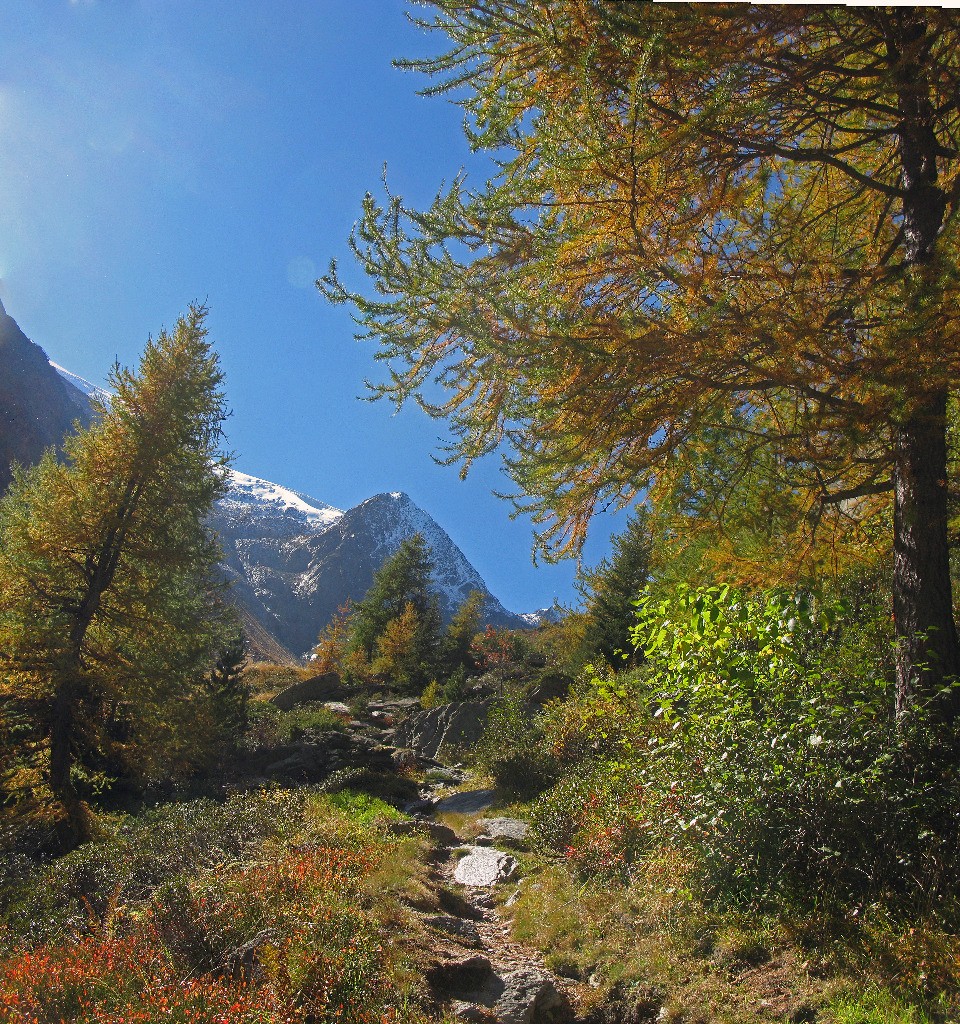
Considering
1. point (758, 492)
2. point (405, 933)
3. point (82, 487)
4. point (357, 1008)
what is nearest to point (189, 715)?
point (82, 487)

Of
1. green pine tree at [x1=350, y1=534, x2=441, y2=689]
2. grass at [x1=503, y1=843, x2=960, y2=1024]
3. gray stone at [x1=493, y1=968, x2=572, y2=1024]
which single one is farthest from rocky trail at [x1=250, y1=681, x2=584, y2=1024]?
green pine tree at [x1=350, y1=534, x2=441, y2=689]

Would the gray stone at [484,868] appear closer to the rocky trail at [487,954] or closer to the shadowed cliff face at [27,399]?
the rocky trail at [487,954]

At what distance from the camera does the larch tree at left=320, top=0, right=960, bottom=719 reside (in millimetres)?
3762

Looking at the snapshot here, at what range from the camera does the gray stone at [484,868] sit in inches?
322

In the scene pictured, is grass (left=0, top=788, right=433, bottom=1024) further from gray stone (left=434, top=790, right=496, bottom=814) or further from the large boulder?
the large boulder

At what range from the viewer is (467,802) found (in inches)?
499

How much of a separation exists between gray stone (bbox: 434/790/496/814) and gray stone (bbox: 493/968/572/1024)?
7289mm

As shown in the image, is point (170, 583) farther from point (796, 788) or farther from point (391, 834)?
point (796, 788)

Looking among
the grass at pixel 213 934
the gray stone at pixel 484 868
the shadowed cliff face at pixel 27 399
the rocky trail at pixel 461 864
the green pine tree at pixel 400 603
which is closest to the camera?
the grass at pixel 213 934

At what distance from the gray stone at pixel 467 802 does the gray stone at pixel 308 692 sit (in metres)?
14.4

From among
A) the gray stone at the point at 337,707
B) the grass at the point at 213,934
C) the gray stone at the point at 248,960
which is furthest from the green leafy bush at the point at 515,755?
the gray stone at the point at 337,707

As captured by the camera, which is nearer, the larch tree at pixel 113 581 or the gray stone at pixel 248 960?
the gray stone at pixel 248 960

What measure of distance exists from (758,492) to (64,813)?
11.2 metres

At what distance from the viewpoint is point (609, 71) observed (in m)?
4.04
